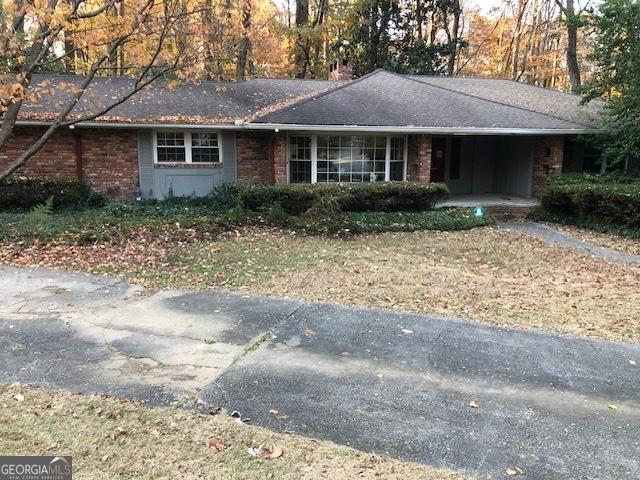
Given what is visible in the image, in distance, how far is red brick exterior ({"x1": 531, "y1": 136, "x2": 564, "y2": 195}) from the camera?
15344 mm

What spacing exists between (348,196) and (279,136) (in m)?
2.84

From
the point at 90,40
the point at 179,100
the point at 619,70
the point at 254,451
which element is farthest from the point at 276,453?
the point at 619,70

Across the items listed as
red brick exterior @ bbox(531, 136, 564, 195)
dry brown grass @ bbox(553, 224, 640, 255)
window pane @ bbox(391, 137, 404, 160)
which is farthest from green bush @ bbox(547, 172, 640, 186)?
window pane @ bbox(391, 137, 404, 160)

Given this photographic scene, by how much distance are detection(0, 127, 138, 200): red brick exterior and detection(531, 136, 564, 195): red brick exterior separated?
11.9 m

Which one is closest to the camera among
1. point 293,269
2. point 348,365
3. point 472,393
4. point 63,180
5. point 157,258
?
point 472,393

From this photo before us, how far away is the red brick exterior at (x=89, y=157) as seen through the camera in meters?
13.7

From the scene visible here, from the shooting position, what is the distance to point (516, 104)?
17.3 m

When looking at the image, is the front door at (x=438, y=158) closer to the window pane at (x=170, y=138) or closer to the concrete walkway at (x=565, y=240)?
the concrete walkway at (x=565, y=240)

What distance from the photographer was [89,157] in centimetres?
1412

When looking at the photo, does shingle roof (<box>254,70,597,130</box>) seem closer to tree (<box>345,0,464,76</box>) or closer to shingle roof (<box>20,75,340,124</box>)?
shingle roof (<box>20,75,340,124</box>)

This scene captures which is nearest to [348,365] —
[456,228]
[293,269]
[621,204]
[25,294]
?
[293,269]

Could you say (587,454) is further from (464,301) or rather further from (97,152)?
(97,152)

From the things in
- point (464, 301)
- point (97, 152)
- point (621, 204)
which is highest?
point (97, 152)

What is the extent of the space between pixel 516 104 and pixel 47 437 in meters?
17.2
